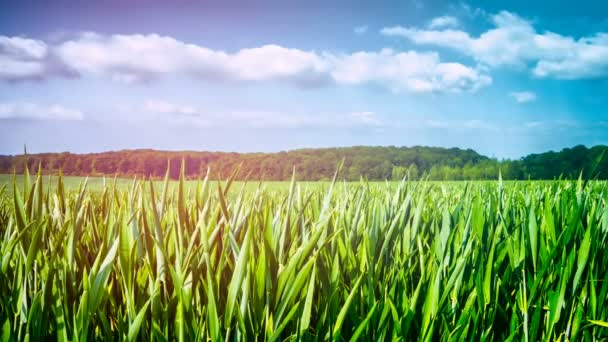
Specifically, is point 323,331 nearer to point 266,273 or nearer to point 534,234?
point 266,273

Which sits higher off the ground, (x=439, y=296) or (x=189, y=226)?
(x=189, y=226)

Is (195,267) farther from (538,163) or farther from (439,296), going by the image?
(538,163)

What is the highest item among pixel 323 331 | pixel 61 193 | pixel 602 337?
pixel 61 193

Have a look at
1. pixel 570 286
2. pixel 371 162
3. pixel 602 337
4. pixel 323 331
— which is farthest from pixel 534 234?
pixel 371 162

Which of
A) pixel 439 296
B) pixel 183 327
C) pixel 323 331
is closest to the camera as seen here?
pixel 183 327

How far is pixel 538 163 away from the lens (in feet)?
74.8

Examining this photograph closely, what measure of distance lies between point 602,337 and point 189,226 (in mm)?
1079

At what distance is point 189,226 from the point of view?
3.38ft

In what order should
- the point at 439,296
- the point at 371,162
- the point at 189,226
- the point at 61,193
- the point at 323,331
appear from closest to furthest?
the point at 323,331 < the point at 439,296 < the point at 189,226 < the point at 61,193 < the point at 371,162

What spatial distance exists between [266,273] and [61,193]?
2.81 feet

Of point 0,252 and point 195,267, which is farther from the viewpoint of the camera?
point 0,252

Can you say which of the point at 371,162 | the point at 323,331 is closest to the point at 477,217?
the point at 323,331

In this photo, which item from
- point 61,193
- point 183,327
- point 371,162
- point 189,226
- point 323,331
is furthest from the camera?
point 371,162

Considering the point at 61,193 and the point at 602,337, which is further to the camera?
the point at 61,193
